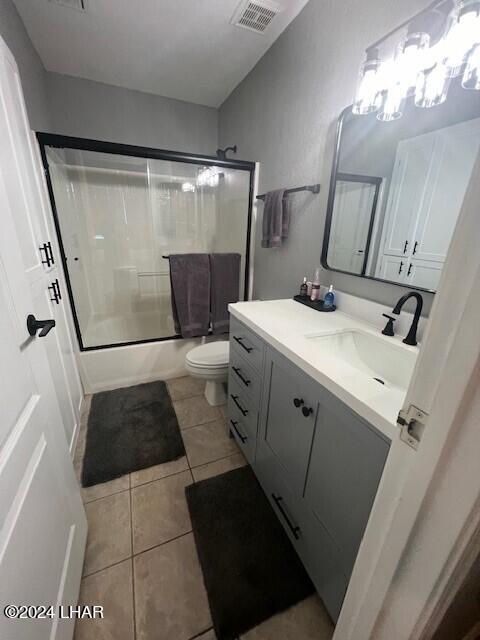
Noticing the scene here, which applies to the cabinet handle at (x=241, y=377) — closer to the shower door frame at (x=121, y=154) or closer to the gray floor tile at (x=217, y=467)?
the gray floor tile at (x=217, y=467)

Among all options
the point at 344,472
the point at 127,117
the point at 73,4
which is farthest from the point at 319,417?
the point at 127,117

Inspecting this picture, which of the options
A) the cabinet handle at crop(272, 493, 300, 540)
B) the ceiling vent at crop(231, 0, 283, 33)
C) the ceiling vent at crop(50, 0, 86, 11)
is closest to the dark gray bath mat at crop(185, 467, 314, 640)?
the cabinet handle at crop(272, 493, 300, 540)

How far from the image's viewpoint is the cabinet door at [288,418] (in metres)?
0.90

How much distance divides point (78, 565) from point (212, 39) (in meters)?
2.81

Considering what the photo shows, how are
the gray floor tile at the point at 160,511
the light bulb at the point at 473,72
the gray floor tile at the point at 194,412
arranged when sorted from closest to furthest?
the light bulb at the point at 473,72
the gray floor tile at the point at 160,511
the gray floor tile at the point at 194,412

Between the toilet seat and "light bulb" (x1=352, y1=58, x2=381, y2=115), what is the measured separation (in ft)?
4.97

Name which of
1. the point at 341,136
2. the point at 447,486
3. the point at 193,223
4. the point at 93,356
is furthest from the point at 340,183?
the point at 93,356

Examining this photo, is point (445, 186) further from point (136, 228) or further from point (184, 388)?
point (136, 228)

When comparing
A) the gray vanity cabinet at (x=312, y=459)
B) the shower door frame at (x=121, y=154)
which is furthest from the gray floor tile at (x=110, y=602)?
the shower door frame at (x=121, y=154)

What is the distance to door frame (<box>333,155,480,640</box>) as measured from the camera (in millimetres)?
334

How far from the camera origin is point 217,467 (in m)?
1.48

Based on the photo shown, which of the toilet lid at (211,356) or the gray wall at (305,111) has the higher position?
the gray wall at (305,111)

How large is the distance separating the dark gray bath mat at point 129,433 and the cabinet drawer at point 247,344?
77 centimetres

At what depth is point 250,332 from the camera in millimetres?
1234
